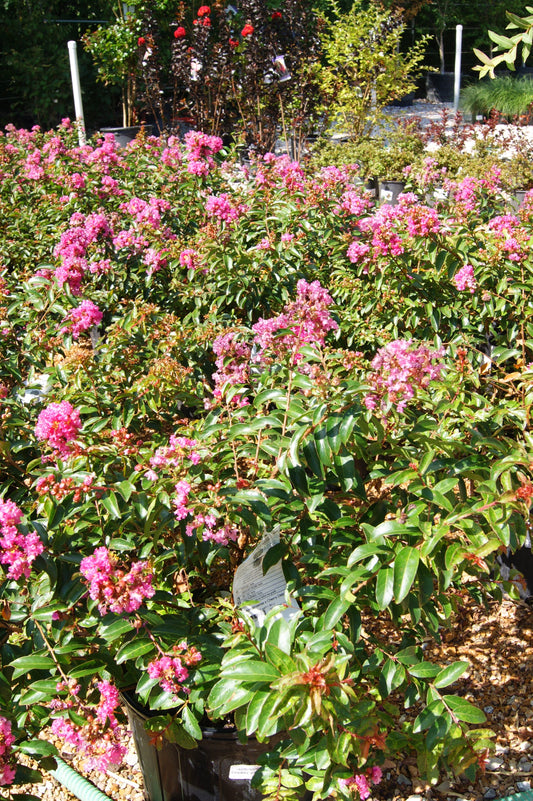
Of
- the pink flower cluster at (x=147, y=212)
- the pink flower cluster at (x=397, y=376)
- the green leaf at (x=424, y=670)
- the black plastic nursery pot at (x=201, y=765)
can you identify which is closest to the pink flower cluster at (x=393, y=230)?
the pink flower cluster at (x=147, y=212)

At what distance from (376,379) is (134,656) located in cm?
65

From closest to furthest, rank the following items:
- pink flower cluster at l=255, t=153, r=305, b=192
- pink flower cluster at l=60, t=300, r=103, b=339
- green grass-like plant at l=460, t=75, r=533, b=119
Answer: pink flower cluster at l=60, t=300, r=103, b=339 → pink flower cluster at l=255, t=153, r=305, b=192 → green grass-like plant at l=460, t=75, r=533, b=119

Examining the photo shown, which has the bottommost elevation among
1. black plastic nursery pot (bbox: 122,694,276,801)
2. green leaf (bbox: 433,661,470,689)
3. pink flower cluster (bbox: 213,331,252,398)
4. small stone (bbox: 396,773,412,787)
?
small stone (bbox: 396,773,412,787)

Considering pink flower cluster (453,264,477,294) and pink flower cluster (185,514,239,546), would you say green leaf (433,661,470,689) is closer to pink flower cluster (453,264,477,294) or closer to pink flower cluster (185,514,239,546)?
pink flower cluster (185,514,239,546)

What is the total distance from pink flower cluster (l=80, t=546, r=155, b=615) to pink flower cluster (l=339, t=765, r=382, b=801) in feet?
1.45

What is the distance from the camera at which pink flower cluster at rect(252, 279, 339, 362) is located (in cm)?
156

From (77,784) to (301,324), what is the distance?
45.5 inches

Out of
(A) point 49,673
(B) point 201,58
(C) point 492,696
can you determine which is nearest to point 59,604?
(A) point 49,673

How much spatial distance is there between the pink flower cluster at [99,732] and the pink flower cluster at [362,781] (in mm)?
397

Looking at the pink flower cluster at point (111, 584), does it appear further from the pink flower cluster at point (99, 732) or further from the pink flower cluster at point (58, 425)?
the pink flower cluster at point (58, 425)

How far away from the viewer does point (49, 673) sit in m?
1.43

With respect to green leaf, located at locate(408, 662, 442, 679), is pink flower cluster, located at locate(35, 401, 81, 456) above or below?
above

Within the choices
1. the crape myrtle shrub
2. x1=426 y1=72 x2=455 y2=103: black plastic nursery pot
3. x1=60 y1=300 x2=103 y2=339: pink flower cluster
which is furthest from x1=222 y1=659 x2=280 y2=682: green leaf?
x1=426 y1=72 x2=455 y2=103: black plastic nursery pot

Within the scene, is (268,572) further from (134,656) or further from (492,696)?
(492,696)
